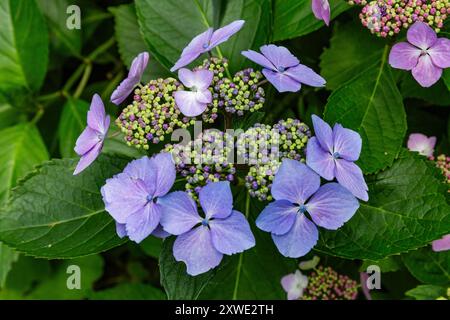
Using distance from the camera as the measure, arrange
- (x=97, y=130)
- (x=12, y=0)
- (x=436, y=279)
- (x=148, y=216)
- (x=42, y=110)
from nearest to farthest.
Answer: (x=148, y=216) → (x=97, y=130) → (x=436, y=279) → (x=12, y=0) → (x=42, y=110)

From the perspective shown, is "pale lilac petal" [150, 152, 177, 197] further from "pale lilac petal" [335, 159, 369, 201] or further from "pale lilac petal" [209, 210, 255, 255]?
"pale lilac petal" [335, 159, 369, 201]

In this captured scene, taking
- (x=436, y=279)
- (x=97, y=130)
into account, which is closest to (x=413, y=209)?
(x=436, y=279)

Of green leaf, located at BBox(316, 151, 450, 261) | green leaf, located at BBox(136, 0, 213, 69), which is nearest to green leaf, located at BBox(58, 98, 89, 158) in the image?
Result: green leaf, located at BBox(136, 0, 213, 69)

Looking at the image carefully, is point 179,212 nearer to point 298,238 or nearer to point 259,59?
point 298,238

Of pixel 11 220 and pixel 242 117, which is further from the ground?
pixel 242 117
